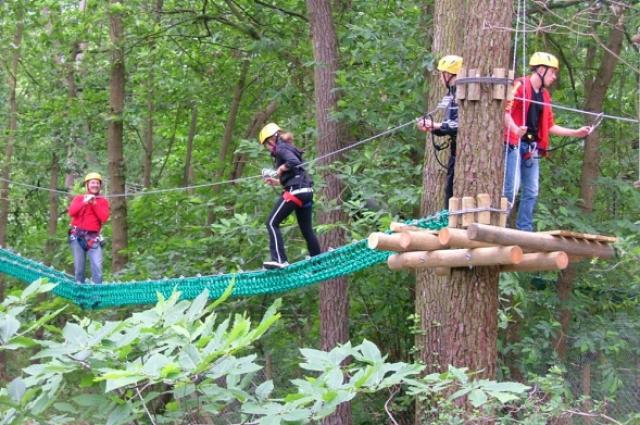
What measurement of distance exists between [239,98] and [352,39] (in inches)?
134

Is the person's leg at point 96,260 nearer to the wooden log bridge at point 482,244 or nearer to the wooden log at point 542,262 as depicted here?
the wooden log bridge at point 482,244

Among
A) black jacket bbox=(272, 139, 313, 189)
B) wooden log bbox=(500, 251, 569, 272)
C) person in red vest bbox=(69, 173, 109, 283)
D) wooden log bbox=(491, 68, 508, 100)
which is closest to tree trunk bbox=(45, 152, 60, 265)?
person in red vest bbox=(69, 173, 109, 283)

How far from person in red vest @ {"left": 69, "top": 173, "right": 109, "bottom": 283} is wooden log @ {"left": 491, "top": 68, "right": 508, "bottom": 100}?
141 inches

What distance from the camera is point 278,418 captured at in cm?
195

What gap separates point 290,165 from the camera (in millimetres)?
5848

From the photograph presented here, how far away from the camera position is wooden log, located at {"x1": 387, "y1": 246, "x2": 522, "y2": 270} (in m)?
4.11

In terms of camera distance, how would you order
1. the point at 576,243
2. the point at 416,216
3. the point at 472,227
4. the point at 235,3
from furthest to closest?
the point at 235,3, the point at 416,216, the point at 576,243, the point at 472,227

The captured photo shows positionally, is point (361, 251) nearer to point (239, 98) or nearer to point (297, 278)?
point (297, 278)

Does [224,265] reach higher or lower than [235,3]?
lower

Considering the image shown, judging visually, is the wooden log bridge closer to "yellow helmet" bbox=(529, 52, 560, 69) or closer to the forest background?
the forest background

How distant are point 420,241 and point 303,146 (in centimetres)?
478

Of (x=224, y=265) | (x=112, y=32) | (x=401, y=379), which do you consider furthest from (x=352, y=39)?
(x=401, y=379)

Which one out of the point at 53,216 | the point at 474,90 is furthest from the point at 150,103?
the point at 474,90

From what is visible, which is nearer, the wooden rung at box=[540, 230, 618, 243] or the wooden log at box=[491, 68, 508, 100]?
the wooden rung at box=[540, 230, 618, 243]
